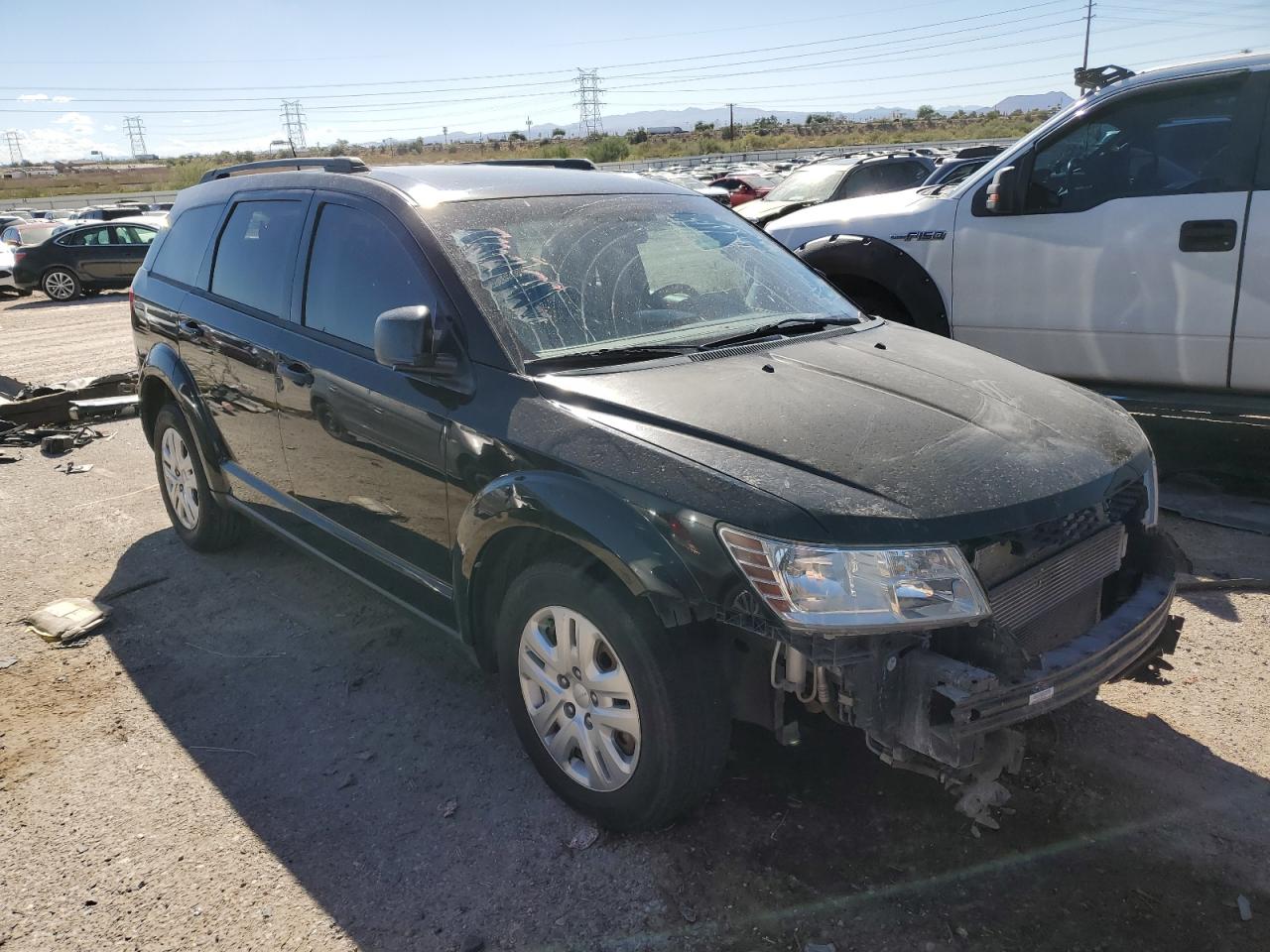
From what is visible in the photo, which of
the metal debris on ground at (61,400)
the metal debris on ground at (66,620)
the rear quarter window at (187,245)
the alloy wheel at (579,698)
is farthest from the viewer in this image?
the metal debris on ground at (61,400)

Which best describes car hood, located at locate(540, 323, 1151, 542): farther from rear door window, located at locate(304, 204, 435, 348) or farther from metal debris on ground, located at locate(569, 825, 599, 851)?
metal debris on ground, located at locate(569, 825, 599, 851)

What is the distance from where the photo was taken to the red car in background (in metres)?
21.1

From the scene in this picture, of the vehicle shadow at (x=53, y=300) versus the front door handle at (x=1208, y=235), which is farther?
the vehicle shadow at (x=53, y=300)

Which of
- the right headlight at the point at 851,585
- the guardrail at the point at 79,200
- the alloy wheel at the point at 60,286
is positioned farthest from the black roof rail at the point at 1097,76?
the guardrail at the point at 79,200

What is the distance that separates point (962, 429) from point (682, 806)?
1288 mm

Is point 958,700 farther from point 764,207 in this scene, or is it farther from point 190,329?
point 764,207

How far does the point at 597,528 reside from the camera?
2479mm

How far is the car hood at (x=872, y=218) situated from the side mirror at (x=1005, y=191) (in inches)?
9.9

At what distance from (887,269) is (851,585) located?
4.09 m

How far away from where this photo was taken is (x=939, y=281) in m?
5.79

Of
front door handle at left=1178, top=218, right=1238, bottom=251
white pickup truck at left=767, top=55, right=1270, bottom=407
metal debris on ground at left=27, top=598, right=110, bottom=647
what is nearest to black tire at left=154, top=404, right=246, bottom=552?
metal debris on ground at left=27, top=598, right=110, bottom=647

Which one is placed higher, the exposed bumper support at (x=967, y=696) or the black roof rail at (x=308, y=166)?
the black roof rail at (x=308, y=166)

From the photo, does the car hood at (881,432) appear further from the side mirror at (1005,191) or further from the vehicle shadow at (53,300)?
the vehicle shadow at (53,300)

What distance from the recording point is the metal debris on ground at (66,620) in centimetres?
427
